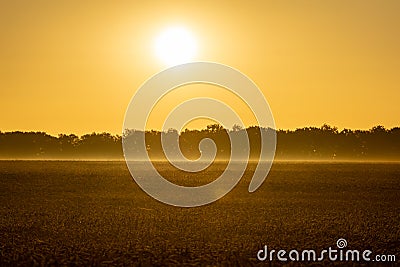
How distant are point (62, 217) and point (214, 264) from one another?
1860 centimetres

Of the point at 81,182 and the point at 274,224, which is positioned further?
the point at 81,182

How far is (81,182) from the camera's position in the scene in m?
77.2

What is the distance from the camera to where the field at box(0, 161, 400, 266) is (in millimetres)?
28578

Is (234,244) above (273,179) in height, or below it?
below

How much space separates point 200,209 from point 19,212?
1227cm

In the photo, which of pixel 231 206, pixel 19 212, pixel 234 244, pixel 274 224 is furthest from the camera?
pixel 231 206

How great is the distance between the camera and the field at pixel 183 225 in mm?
28578

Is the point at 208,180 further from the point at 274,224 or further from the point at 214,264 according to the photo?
the point at 214,264

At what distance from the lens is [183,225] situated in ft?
124

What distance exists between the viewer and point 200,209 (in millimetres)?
47219

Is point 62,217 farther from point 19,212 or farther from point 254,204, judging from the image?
point 254,204

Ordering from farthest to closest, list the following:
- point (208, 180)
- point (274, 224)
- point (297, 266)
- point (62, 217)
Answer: point (208, 180)
point (62, 217)
point (274, 224)
point (297, 266)

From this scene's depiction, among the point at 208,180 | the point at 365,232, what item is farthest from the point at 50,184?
the point at 365,232

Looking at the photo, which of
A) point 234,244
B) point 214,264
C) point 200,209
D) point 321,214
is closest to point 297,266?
point 214,264
